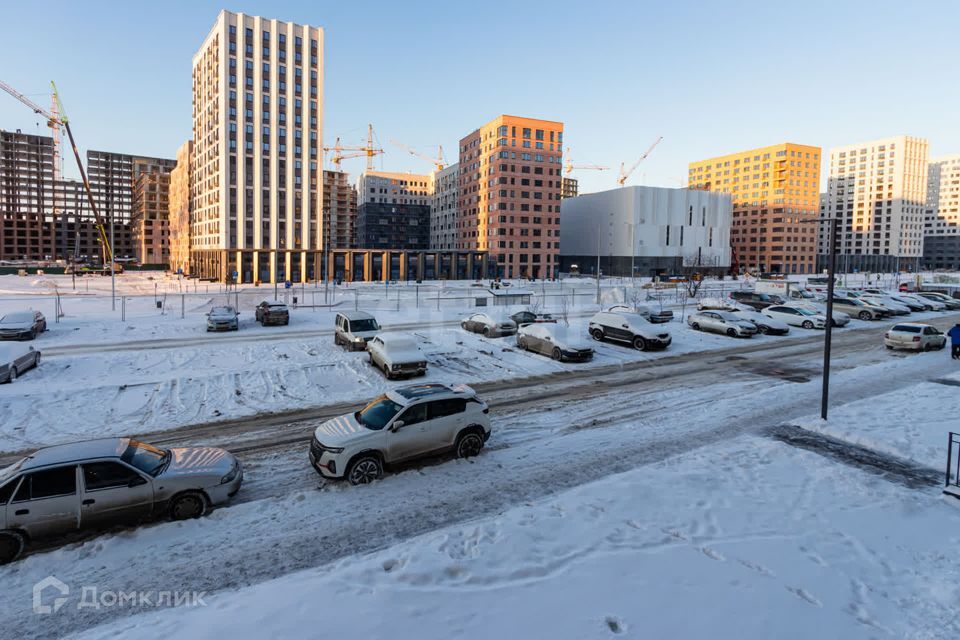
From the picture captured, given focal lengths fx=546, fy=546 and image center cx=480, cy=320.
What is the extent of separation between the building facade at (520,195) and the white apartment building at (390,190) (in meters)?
60.6

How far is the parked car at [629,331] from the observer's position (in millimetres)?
27891

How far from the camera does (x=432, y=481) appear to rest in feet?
38.7

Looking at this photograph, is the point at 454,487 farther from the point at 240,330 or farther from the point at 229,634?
the point at 240,330

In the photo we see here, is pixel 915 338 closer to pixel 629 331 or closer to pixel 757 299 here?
pixel 629 331

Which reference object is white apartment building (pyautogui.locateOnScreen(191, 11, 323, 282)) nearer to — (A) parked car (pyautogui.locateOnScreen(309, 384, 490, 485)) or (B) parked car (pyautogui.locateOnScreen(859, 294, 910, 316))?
(B) parked car (pyautogui.locateOnScreen(859, 294, 910, 316))

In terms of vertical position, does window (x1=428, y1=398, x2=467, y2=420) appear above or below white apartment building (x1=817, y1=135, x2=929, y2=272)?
below

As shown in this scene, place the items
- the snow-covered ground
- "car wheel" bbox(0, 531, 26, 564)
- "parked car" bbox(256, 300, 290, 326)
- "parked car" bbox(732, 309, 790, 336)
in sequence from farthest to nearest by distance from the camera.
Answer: "parked car" bbox(256, 300, 290, 326), "parked car" bbox(732, 309, 790, 336), the snow-covered ground, "car wheel" bbox(0, 531, 26, 564)

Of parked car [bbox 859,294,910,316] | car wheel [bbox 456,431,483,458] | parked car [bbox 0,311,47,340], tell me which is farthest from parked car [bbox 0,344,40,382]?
parked car [bbox 859,294,910,316]

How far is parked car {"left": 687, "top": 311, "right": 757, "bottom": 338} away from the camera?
105ft

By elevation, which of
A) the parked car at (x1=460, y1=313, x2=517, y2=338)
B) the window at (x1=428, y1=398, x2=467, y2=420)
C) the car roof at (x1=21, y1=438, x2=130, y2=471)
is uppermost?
the parked car at (x1=460, y1=313, x2=517, y2=338)

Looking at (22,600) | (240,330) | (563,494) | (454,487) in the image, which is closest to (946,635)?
(563,494)

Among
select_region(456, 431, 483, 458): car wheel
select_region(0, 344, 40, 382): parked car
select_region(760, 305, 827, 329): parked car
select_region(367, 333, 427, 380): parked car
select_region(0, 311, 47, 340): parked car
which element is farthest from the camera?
select_region(760, 305, 827, 329): parked car

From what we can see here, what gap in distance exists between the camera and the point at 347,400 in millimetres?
18953

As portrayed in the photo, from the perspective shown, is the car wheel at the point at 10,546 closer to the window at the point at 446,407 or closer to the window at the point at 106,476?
the window at the point at 106,476
